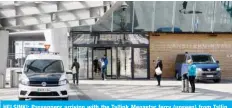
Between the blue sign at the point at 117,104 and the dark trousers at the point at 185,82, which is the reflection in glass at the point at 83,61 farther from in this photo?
the blue sign at the point at 117,104

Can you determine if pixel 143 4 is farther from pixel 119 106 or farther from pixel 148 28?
pixel 119 106

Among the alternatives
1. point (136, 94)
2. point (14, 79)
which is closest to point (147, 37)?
point (14, 79)

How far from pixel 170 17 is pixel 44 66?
1568cm

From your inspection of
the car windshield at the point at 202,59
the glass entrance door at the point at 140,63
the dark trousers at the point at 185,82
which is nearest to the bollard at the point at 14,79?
the dark trousers at the point at 185,82

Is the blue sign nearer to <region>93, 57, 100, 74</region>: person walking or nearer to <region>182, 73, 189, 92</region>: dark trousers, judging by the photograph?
<region>182, 73, 189, 92</region>: dark trousers

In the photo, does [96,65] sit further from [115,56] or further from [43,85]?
[43,85]

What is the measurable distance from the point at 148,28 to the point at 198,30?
371 centimetres

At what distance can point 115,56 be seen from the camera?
1186 inches

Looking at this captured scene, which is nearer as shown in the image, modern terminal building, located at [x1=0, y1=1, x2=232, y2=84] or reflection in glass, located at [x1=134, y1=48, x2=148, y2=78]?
modern terminal building, located at [x1=0, y1=1, x2=232, y2=84]

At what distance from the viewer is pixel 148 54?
1199 inches

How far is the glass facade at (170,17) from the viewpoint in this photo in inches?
1176

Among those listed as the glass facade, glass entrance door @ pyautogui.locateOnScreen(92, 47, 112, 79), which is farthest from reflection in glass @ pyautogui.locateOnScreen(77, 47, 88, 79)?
the glass facade

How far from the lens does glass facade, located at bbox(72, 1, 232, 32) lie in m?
29.9

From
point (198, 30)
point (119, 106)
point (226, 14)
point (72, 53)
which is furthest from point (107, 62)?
point (119, 106)
